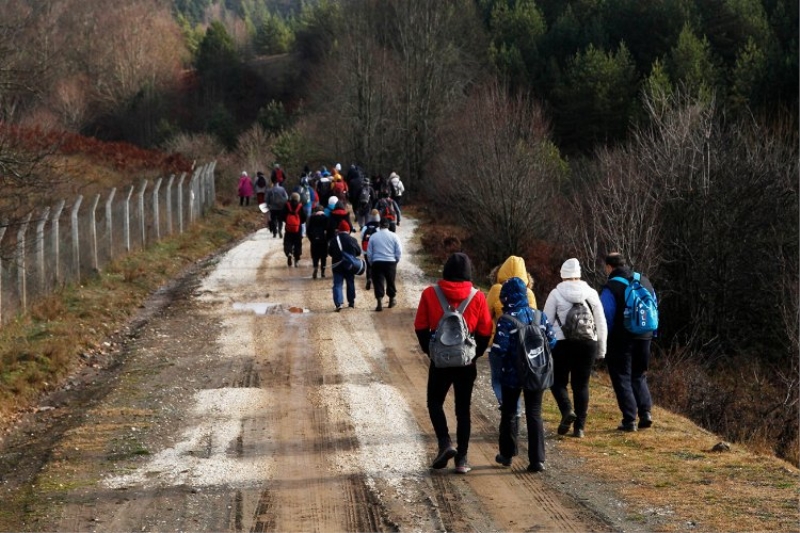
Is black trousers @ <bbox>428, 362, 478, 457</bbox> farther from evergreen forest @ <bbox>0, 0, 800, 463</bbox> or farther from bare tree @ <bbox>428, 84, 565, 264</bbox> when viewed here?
bare tree @ <bbox>428, 84, 565, 264</bbox>

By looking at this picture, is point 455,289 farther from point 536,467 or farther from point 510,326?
point 536,467

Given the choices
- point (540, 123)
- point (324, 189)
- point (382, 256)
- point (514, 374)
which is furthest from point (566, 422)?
→ point (540, 123)

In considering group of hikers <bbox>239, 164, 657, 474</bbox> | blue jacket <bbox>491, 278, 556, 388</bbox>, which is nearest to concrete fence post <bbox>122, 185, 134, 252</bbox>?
group of hikers <bbox>239, 164, 657, 474</bbox>

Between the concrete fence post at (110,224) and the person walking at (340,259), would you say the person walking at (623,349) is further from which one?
the concrete fence post at (110,224)

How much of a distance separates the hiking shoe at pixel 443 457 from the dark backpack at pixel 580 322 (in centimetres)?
187

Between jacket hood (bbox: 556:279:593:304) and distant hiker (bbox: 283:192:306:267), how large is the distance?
1324 centimetres

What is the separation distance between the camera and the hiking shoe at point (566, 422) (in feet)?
35.4

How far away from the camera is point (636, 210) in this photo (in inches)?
848

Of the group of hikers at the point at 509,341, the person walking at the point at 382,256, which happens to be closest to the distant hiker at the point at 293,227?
the person walking at the point at 382,256

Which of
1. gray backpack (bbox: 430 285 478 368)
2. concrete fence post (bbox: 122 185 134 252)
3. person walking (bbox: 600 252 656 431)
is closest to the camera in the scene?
gray backpack (bbox: 430 285 478 368)

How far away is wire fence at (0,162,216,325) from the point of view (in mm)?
17109

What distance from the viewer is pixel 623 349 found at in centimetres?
1099

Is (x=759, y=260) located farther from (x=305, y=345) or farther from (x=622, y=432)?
(x=622, y=432)

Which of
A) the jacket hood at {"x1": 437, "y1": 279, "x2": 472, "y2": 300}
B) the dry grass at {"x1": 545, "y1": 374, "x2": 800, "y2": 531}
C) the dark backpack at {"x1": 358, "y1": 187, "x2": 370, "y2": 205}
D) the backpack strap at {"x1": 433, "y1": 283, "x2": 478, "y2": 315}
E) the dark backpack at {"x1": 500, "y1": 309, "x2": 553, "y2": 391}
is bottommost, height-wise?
the dry grass at {"x1": 545, "y1": 374, "x2": 800, "y2": 531}
